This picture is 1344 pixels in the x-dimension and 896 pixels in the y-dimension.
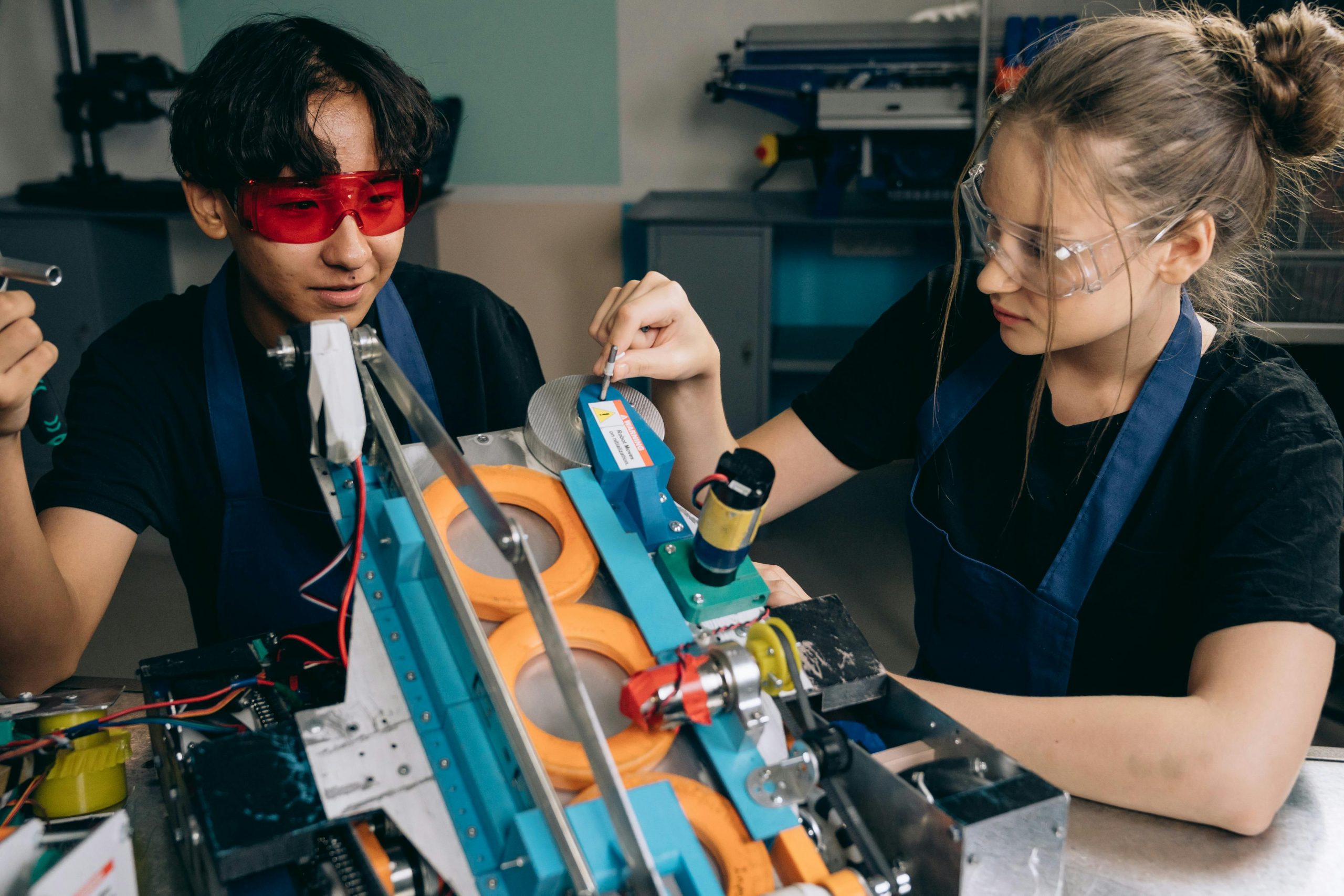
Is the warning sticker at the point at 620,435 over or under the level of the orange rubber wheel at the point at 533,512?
over

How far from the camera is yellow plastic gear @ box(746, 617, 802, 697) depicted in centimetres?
81

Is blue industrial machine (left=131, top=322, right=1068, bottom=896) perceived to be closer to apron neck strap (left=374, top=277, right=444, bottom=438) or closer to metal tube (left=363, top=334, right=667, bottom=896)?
metal tube (left=363, top=334, right=667, bottom=896)

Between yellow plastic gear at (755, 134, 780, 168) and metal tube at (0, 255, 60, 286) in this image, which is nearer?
metal tube at (0, 255, 60, 286)

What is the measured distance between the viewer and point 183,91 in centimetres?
132

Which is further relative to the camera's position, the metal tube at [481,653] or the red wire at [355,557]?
the red wire at [355,557]

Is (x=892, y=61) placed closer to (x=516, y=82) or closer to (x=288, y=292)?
(x=516, y=82)

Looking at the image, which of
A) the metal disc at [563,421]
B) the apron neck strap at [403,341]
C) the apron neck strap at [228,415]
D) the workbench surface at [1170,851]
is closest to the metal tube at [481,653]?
the metal disc at [563,421]

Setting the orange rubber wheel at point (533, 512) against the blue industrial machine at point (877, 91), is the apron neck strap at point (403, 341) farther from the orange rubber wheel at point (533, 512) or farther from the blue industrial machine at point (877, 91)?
the blue industrial machine at point (877, 91)

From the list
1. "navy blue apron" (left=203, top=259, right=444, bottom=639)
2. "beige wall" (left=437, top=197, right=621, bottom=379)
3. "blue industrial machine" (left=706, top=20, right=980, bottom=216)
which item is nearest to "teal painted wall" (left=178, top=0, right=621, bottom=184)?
"beige wall" (left=437, top=197, right=621, bottom=379)

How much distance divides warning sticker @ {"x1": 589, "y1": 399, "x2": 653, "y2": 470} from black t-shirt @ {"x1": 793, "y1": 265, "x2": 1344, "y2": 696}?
0.50 m

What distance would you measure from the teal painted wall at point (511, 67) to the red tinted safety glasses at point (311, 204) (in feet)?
8.92

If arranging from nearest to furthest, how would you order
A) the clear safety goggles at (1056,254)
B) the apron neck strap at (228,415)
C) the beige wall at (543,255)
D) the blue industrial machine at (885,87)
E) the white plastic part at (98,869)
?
1. the white plastic part at (98,869)
2. the clear safety goggles at (1056,254)
3. the apron neck strap at (228,415)
4. the blue industrial machine at (885,87)
5. the beige wall at (543,255)

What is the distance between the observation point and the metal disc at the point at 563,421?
3.51ft

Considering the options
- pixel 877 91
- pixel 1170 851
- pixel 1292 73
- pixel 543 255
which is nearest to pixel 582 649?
pixel 1170 851
